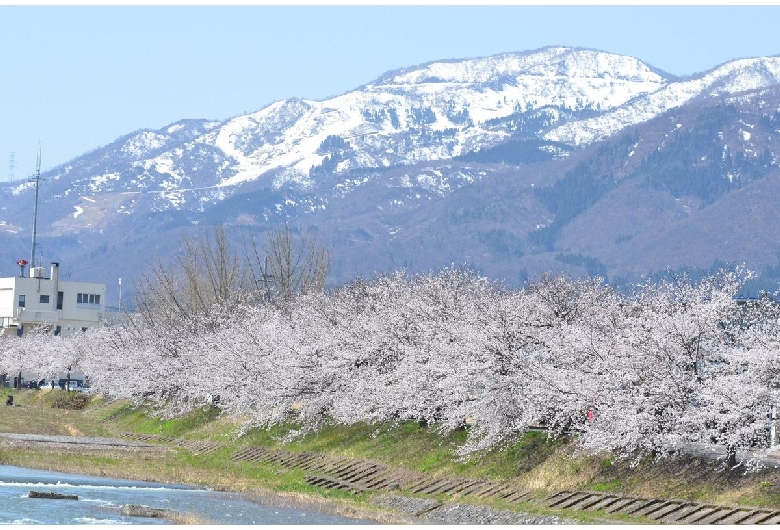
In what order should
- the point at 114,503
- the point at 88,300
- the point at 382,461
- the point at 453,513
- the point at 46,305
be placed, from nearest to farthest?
the point at 453,513
the point at 114,503
the point at 382,461
the point at 46,305
the point at 88,300

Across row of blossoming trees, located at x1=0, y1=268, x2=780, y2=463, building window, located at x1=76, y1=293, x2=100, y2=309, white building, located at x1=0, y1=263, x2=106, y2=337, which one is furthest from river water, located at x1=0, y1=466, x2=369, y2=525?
building window, located at x1=76, y1=293, x2=100, y2=309

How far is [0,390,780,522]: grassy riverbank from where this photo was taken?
4412 centimetres

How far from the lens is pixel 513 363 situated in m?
56.3

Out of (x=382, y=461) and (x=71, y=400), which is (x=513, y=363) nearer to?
(x=382, y=461)

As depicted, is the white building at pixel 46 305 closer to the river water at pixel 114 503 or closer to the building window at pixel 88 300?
the building window at pixel 88 300

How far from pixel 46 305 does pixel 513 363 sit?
13820 centimetres

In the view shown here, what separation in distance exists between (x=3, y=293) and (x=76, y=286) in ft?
31.6

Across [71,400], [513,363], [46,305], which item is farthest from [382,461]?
[46,305]

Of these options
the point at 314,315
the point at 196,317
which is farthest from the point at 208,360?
the point at 196,317

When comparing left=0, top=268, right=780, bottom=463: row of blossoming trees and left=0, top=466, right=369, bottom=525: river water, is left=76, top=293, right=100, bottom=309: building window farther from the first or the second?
left=0, top=466, right=369, bottom=525: river water

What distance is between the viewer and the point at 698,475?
44469mm

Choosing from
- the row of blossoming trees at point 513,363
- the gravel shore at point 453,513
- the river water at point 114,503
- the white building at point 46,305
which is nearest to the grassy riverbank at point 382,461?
the gravel shore at point 453,513

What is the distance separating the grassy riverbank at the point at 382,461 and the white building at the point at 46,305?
89.7m

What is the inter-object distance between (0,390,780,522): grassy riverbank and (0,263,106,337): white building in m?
89.7
